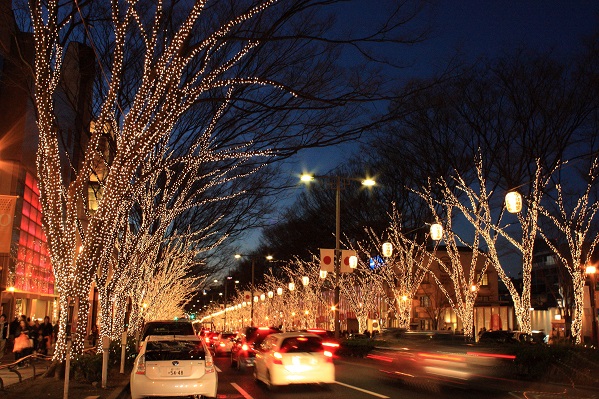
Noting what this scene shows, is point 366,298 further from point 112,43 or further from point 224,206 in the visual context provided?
point 112,43

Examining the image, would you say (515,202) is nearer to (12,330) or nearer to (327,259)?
(327,259)

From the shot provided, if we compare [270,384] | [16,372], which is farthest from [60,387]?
[270,384]

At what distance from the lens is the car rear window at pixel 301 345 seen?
51.8 ft

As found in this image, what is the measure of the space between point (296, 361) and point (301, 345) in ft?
1.61

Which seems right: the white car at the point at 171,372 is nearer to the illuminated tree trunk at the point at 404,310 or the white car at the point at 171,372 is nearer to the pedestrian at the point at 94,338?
the pedestrian at the point at 94,338

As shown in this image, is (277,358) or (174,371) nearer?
(174,371)

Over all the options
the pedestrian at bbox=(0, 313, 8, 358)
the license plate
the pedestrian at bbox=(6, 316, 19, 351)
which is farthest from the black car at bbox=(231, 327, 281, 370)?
the pedestrian at bbox=(6, 316, 19, 351)

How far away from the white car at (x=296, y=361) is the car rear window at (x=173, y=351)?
268 centimetres

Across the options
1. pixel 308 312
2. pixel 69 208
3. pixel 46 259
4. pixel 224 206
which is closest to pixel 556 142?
pixel 224 206

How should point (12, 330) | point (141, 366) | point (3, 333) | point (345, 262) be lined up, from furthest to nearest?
point (345, 262), point (12, 330), point (3, 333), point (141, 366)

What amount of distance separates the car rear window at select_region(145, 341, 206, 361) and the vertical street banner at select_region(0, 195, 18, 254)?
603cm

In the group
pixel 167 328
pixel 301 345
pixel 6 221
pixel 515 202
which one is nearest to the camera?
pixel 301 345

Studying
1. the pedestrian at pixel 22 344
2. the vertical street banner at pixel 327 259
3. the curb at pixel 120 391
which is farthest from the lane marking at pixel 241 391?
the vertical street banner at pixel 327 259

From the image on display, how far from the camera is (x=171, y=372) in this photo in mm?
13000
